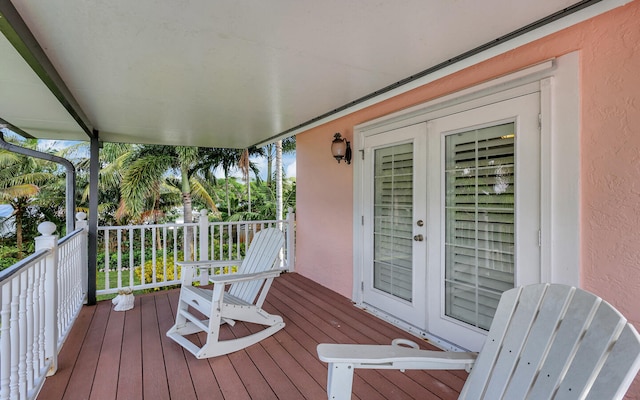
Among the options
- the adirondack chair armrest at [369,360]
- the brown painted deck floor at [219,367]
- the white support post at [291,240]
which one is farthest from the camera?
the white support post at [291,240]

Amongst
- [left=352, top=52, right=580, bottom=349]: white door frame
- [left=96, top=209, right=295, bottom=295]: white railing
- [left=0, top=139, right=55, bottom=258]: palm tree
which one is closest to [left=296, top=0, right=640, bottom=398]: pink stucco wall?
[left=352, top=52, right=580, bottom=349]: white door frame

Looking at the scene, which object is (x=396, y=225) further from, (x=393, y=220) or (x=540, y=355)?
(x=540, y=355)

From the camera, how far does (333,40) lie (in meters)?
1.88

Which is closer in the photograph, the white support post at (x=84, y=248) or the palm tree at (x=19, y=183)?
the white support post at (x=84, y=248)

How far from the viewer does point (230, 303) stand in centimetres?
272

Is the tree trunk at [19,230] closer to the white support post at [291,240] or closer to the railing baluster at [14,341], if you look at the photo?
the white support post at [291,240]

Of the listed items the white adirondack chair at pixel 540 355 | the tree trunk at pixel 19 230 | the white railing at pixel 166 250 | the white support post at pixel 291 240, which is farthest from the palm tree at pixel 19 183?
the white adirondack chair at pixel 540 355

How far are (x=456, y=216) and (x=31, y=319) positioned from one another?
10.1 feet

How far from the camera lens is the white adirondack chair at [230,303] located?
2.51 meters

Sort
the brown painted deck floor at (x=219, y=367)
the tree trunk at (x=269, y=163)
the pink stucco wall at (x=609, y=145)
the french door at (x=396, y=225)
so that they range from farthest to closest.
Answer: the tree trunk at (x=269, y=163) < the french door at (x=396, y=225) < the brown painted deck floor at (x=219, y=367) < the pink stucco wall at (x=609, y=145)

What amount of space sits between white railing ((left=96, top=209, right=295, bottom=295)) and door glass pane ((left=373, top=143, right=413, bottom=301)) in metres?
2.03

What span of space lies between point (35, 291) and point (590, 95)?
11.9ft

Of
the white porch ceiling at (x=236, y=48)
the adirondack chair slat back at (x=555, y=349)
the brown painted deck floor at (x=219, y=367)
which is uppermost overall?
the white porch ceiling at (x=236, y=48)

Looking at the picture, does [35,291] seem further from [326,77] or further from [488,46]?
[488,46]
